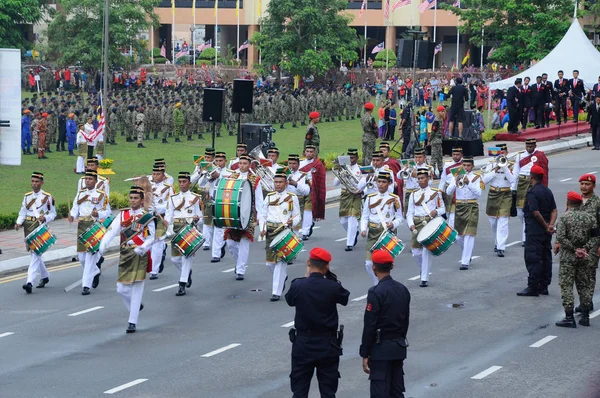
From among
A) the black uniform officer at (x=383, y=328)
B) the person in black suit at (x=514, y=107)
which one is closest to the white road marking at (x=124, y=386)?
the black uniform officer at (x=383, y=328)

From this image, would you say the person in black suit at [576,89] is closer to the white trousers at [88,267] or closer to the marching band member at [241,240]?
the marching band member at [241,240]

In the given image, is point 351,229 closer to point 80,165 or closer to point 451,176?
point 451,176

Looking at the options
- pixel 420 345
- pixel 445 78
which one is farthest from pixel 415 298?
pixel 445 78

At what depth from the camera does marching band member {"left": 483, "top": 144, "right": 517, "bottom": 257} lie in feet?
70.8

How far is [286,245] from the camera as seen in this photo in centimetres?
1755

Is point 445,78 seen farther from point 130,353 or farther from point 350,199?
point 130,353

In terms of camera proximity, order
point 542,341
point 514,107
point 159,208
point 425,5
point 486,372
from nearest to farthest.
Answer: point 486,372, point 542,341, point 159,208, point 514,107, point 425,5

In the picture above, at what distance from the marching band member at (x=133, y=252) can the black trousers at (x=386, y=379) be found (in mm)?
5604

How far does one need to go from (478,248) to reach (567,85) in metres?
18.9

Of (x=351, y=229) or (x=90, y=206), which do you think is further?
(x=351, y=229)

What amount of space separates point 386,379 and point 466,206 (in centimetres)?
999

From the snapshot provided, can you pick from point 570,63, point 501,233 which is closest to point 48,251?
point 501,233

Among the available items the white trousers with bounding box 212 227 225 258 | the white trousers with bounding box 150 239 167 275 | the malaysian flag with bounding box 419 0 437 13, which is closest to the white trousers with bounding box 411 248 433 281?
the white trousers with bounding box 212 227 225 258

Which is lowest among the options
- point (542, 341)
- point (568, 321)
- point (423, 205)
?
point (542, 341)
